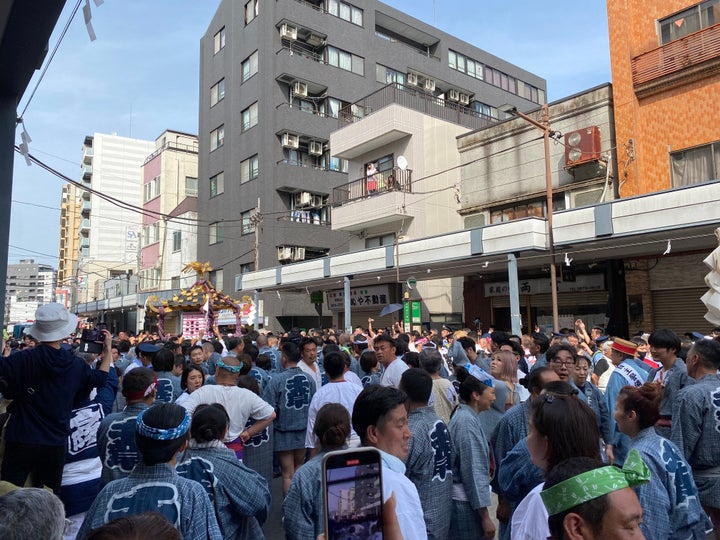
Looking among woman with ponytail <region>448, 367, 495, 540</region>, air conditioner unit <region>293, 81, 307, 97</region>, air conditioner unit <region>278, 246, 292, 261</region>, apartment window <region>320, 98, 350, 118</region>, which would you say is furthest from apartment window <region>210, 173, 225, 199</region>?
woman with ponytail <region>448, 367, 495, 540</region>

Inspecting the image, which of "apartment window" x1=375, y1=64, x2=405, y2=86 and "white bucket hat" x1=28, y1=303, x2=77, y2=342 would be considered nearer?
"white bucket hat" x1=28, y1=303, x2=77, y2=342

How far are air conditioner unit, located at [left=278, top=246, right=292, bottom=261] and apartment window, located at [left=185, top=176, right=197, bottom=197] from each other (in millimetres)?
17679

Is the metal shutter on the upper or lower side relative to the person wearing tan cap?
upper

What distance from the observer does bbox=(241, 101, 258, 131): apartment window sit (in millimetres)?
32969

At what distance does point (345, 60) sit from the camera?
33.7 meters

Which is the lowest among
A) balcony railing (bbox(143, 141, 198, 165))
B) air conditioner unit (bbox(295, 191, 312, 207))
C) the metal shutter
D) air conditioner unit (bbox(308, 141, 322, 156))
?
the metal shutter

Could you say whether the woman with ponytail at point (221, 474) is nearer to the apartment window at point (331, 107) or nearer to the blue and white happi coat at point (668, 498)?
the blue and white happi coat at point (668, 498)

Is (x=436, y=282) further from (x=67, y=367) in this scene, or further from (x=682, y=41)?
(x=67, y=367)

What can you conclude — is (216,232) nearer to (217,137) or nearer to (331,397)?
(217,137)

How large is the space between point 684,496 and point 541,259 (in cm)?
1580

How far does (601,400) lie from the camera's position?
527cm

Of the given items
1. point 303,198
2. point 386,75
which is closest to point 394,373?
point 303,198

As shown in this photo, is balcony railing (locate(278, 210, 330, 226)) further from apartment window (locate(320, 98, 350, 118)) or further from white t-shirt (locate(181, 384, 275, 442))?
white t-shirt (locate(181, 384, 275, 442))

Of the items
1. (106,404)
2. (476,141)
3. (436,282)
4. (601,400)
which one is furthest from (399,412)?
(436,282)
